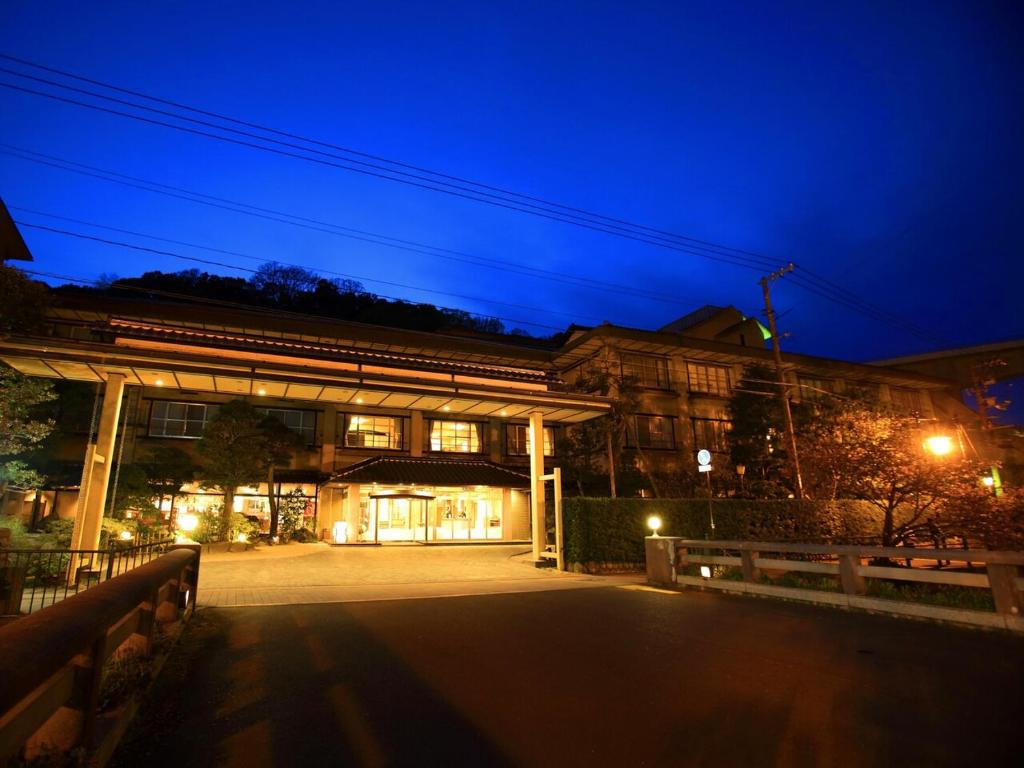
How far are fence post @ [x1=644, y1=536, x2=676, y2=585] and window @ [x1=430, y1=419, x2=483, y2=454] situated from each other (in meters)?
18.5

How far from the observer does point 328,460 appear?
92.8 feet

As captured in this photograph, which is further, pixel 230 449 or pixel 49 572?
pixel 230 449

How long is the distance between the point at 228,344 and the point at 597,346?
2082 centimetres

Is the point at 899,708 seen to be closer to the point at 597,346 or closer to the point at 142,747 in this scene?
the point at 142,747

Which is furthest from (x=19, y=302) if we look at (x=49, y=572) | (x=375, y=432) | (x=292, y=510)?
(x=375, y=432)

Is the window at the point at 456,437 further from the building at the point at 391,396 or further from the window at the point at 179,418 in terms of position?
the window at the point at 179,418

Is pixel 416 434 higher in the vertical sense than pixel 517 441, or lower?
higher

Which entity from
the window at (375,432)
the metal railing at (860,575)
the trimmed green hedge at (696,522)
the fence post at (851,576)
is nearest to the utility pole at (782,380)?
the trimmed green hedge at (696,522)

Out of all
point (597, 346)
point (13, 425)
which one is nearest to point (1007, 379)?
point (597, 346)

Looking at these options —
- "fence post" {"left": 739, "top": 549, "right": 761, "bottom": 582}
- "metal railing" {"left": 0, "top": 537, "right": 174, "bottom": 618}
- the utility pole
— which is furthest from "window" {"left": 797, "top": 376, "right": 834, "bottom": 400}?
"metal railing" {"left": 0, "top": 537, "right": 174, "bottom": 618}

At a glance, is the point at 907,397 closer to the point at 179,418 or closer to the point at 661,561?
the point at 661,561

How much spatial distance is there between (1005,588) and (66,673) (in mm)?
10637

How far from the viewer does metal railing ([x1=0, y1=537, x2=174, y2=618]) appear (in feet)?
27.1

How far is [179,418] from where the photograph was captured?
26.7 m
